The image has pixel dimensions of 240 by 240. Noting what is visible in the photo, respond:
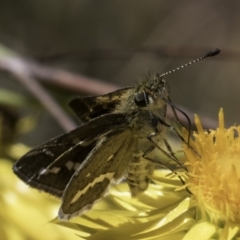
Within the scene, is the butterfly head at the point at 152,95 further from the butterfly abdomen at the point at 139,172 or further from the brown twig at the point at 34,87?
the brown twig at the point at 34,87

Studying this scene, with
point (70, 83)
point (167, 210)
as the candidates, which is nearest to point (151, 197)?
point (167, 210)

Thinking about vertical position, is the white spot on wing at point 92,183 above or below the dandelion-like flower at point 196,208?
above

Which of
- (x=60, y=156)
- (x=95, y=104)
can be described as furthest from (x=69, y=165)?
(x=95, y=104)

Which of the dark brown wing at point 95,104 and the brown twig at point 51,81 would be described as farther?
the brown twig at point 51,81

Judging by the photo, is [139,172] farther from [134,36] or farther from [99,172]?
[134,36]

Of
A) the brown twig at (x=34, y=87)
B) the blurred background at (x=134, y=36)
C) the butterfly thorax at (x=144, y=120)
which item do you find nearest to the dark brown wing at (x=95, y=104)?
the butterfly thorax at (x=144, y=120)

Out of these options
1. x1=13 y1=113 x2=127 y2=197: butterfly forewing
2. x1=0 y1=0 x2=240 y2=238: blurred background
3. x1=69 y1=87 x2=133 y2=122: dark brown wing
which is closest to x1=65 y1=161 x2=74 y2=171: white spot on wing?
x1=13 y1=113 x2=127 y2=197: butterfly forewing
